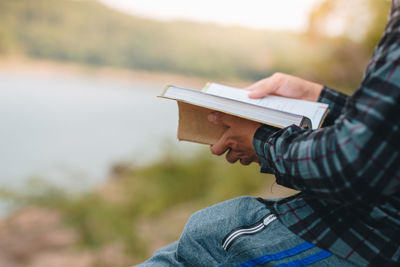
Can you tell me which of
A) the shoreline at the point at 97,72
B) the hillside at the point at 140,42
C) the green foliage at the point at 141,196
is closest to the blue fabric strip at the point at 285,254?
the green foliage at the point at 141,196

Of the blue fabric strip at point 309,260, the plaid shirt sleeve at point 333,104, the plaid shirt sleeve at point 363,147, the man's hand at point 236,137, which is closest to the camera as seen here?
the plaid shirt sleeve at point 363,147

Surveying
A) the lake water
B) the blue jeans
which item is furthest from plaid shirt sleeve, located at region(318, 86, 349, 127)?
the lake water

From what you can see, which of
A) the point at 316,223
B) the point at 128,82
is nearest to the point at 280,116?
the point at 316,223

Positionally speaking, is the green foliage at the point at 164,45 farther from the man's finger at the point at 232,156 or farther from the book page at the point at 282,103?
the man's finger at the point at 232,156

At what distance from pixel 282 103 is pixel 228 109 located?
19 centimetres

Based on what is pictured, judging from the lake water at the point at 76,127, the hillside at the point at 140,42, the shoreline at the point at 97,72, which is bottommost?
the lake water at the point at 76,127

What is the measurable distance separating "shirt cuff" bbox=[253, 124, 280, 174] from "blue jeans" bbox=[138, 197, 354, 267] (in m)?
0.07

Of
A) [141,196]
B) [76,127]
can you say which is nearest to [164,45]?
[76,127]

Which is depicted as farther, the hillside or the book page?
the hillside

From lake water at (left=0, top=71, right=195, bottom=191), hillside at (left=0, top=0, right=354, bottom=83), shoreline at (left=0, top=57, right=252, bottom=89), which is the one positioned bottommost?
lake water at (left=0, top=71, right=195, bottom=191)

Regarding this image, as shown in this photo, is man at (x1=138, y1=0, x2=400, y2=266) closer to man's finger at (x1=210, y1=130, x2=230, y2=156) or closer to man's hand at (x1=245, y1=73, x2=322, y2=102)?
man's finger at (x1=210, y1=130, x2=230, y2=156)

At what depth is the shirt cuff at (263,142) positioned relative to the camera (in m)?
0.56

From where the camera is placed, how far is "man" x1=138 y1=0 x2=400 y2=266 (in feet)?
1.37

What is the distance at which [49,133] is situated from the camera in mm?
4406
